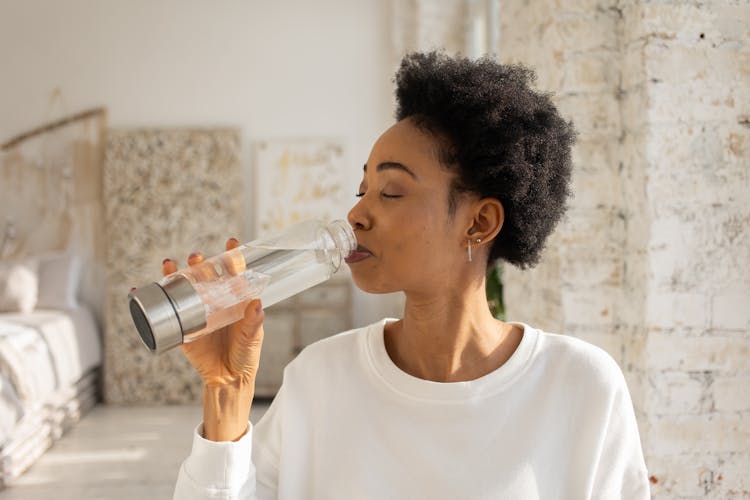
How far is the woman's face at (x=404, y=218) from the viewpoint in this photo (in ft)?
3.49

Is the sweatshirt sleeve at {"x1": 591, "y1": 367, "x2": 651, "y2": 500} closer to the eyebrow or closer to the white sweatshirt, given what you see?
the white sweatshirt

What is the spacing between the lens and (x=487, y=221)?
1159 mm

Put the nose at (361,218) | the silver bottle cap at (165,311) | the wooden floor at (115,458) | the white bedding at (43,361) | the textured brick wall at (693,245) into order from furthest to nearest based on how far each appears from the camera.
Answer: the white bedding at (43,361), the wooden floor at (115,458), the textured brick wall at (693,245), the nose at (361,218), the silver bottle cap at (165,311)

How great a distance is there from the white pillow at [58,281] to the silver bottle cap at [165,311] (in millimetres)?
4513

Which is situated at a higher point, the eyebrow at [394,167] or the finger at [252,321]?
the eyebrow at [394,167]

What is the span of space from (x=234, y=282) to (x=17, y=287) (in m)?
4.35

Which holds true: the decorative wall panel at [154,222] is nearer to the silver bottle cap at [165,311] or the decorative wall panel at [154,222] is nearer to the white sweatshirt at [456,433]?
the white sweatshirt at [456,433]

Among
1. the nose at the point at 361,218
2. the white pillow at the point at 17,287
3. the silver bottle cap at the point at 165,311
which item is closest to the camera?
the silver bottle cap at the point at 165,311

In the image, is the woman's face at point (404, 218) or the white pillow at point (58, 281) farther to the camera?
the white pillow at point (58, 281)

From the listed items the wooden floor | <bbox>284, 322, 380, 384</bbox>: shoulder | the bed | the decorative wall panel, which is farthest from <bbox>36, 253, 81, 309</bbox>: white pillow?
<bbox>284, 322, 380, 384</bbox>: shoulder

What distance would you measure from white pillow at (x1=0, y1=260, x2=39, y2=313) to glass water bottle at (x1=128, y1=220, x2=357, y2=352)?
14.0ft

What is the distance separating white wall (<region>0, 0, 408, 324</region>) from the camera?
5246 mm

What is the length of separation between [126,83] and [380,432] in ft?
15.8

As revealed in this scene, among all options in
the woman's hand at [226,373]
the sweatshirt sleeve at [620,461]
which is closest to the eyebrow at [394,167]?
the woman's hand at [226,373]
